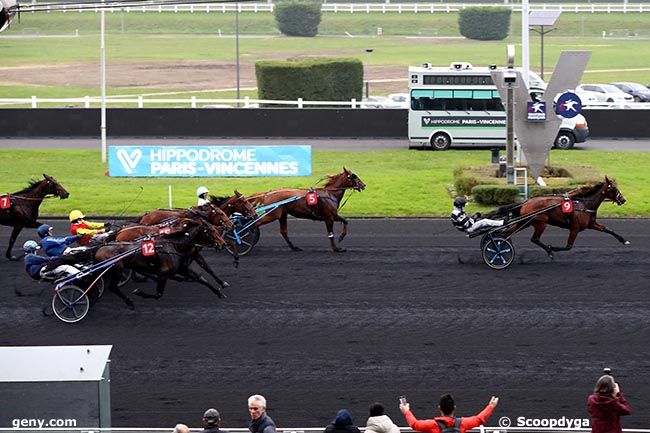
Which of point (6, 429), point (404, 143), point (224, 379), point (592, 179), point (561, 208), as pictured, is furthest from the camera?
point (404, 143)

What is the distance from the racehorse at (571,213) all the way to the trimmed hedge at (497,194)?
4.55 m

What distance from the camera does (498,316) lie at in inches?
634

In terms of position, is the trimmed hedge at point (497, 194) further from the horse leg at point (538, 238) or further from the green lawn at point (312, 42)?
the green lawn at point (312, 42)

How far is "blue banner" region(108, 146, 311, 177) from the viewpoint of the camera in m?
26.9

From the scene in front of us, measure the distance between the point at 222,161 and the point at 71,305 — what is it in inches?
443

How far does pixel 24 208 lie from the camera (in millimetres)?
19812

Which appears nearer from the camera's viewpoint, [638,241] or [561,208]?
[561,208]

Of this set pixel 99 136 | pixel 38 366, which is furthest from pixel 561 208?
pixel 99 136

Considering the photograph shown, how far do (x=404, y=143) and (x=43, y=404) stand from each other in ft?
84.1

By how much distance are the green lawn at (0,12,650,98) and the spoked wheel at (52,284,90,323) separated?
116 feet

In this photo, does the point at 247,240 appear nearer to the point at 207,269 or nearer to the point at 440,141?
the point at 207,269

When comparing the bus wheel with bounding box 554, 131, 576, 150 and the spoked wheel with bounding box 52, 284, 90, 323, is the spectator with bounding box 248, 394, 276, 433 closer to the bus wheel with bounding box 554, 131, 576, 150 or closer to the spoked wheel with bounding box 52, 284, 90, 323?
the spoked wheel with bounding box 52, 284, 90, 323

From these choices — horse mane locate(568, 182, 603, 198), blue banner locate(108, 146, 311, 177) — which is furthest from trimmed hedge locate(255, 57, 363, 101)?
horse mane locate(568, 182, 603, 198)

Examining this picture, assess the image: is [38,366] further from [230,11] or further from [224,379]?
[230,11]
